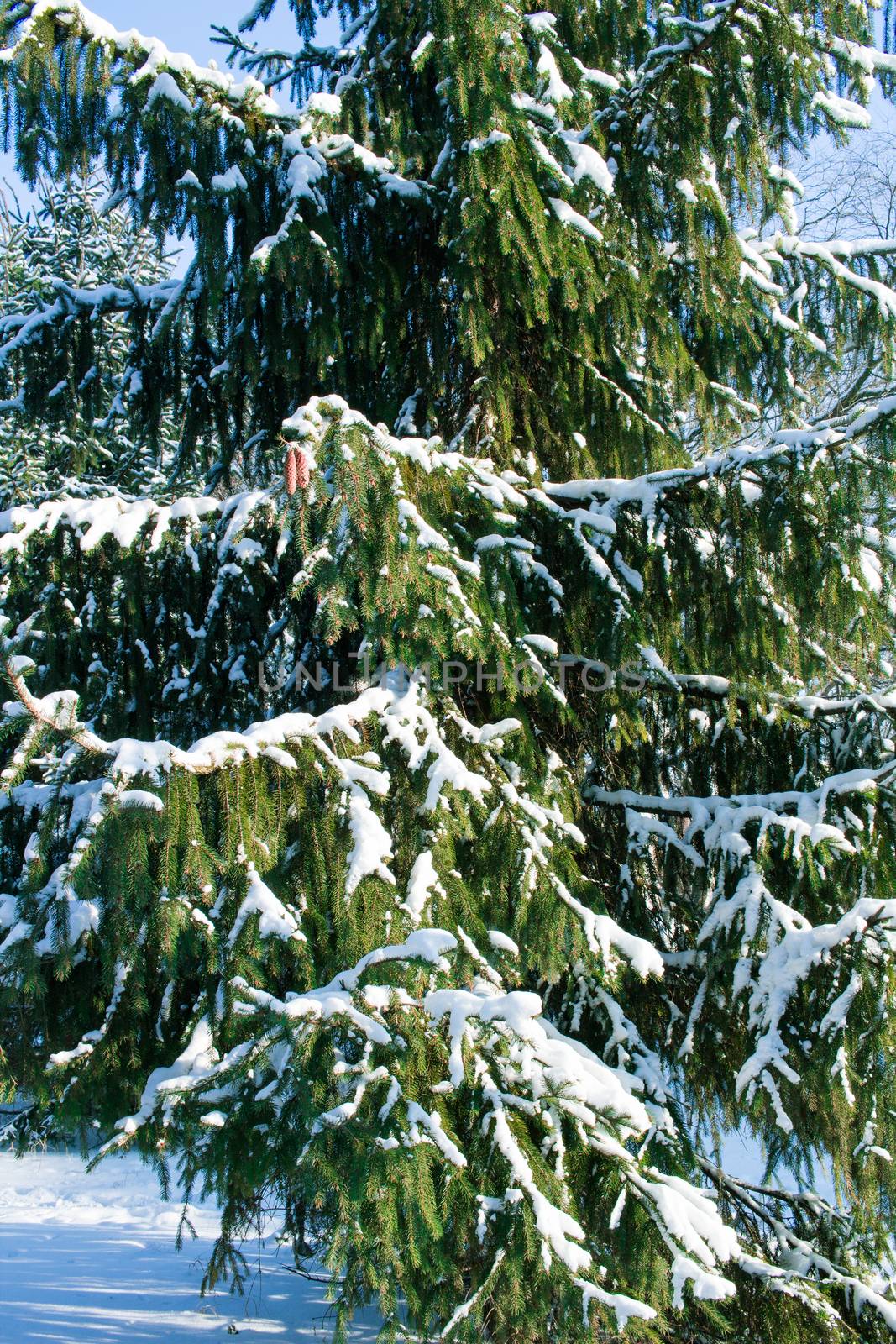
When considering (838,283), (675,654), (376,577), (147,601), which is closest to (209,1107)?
(376,577)

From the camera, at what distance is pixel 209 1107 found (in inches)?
90.6

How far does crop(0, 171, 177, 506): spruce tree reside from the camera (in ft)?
14.9

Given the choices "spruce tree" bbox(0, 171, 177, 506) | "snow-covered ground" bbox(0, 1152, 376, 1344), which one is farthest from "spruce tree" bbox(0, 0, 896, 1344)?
"snow-covered ground" bbox(0, 1152, 376, 1344)

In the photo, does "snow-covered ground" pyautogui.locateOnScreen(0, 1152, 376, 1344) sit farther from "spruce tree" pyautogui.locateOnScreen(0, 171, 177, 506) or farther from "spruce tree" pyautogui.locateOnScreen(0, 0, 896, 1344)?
"spruce tree" pyautogui.locateOnScreen(0, 171, 177, 506)

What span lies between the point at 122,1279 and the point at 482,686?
5.65m

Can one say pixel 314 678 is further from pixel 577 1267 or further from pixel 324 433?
pixel 577 1267

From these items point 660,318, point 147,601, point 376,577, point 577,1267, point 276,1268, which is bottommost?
point 276,1268

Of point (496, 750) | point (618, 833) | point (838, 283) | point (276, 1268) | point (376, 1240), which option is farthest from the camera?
point (276, 1268)

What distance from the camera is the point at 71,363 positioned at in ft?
15.0

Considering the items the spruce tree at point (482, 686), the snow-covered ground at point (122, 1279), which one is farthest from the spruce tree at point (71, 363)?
the snow-covered ground at point (122, 1279)

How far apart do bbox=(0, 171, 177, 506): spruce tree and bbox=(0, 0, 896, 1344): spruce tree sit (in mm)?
109

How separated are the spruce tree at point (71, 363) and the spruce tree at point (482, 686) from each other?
0.11 metres

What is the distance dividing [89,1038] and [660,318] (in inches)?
135

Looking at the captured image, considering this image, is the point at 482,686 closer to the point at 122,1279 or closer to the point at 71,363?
the point at 71,363
